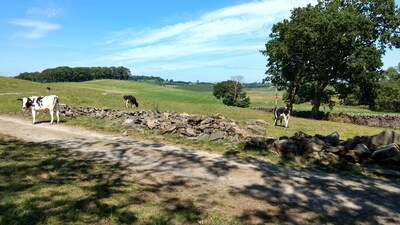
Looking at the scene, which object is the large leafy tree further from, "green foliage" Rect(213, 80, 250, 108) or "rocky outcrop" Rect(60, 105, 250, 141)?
"green foliage" Rect(213, 80, 250, 108)

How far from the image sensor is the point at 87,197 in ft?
25.4

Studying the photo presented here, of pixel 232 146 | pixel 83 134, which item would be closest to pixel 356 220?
pixel 232 146

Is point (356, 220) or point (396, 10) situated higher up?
point (396, 10)

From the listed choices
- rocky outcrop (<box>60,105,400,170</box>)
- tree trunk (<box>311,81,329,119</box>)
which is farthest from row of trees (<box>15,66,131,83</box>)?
rocky outcrop (<box>60,105,400,170</box>)

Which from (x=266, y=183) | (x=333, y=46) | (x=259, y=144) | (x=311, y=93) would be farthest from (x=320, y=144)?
(x=311, y=93)

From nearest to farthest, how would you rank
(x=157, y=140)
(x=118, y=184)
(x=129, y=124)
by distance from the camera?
(x=118, y=184) → (x=157, y=140) → (x=129, y=124)

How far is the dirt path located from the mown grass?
1001 millimetres

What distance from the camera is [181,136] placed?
1697 cm

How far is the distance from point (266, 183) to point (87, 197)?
199 inches

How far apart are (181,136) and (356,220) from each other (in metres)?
10.7

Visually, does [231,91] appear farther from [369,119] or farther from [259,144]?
[259,144]

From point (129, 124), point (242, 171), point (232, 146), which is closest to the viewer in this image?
point (242, 171)

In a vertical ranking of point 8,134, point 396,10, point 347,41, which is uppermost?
point 396,10

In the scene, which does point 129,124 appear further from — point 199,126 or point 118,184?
point 118,184
